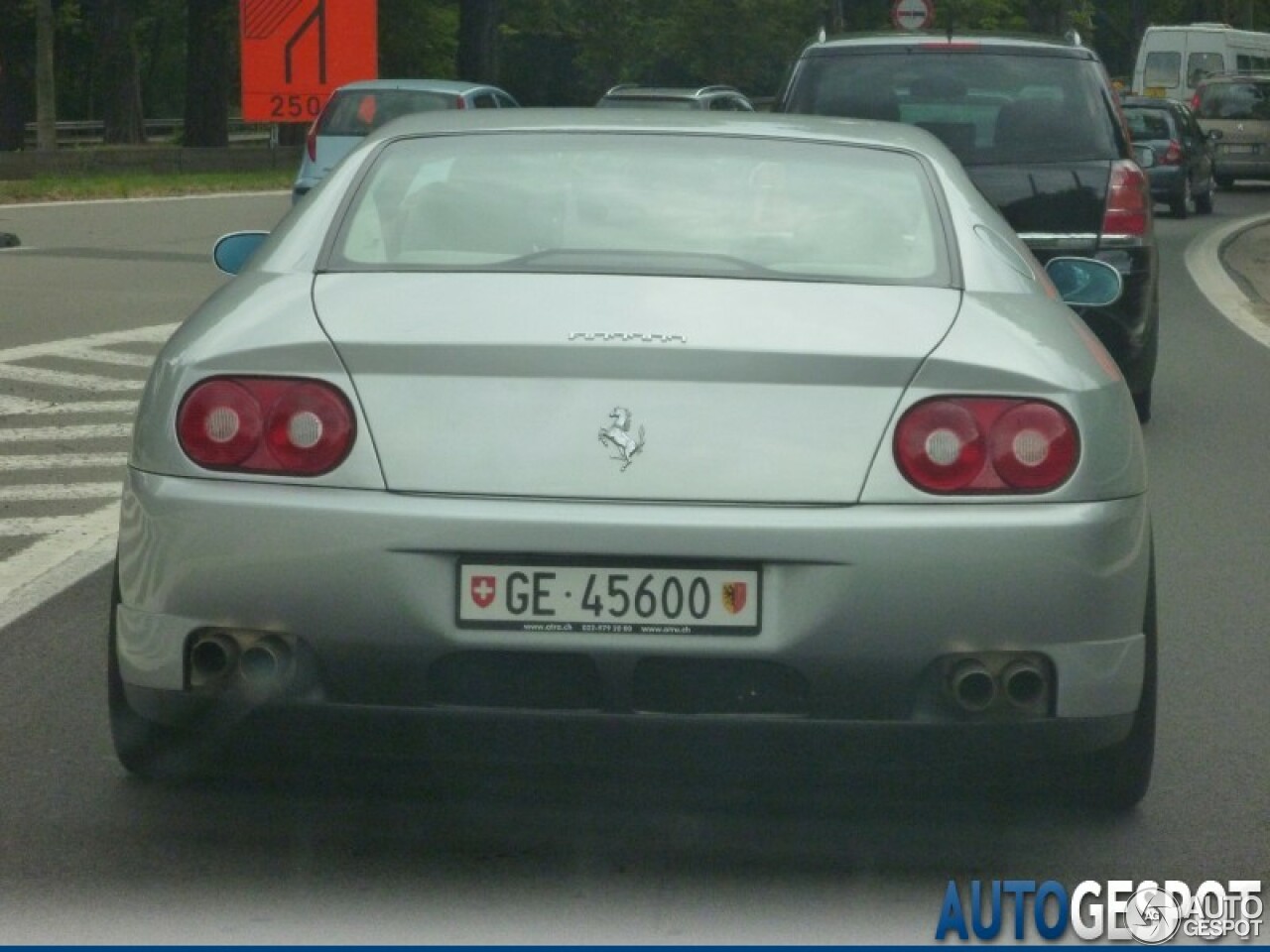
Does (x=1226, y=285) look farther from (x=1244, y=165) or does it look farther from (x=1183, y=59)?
(x=1183, y=59)

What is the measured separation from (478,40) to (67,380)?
102ft

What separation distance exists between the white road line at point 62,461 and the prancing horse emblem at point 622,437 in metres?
6.17

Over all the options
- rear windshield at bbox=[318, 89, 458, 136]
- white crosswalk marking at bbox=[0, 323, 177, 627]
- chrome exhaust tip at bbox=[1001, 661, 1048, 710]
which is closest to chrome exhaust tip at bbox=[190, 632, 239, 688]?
chrome exhaust tip at bbox=[1001, 661, 1048, 710]

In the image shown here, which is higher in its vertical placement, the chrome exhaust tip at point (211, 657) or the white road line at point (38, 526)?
the chrome exhaust tip at point (211, 657)

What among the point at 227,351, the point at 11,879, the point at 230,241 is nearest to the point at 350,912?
the point at 11,879

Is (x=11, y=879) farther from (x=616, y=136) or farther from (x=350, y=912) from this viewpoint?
(x=616, y=136)

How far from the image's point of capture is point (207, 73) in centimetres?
5375

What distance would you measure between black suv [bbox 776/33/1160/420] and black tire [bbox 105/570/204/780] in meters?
6.49

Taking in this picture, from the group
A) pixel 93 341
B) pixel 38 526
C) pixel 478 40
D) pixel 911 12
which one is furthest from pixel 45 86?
pixel 38 526

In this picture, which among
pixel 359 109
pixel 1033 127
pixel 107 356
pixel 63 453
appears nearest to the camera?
pixel 63 453

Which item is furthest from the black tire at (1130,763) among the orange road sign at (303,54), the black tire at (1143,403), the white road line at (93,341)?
the orange road sign at (303,54)

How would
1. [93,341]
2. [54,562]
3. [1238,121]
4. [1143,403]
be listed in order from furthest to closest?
[1238,121] < [93,341] < [1143,403] < [54,562]

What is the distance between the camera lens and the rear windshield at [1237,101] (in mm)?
41812

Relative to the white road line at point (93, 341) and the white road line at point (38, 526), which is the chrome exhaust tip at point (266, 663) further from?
the white road line at point (93, 341)
